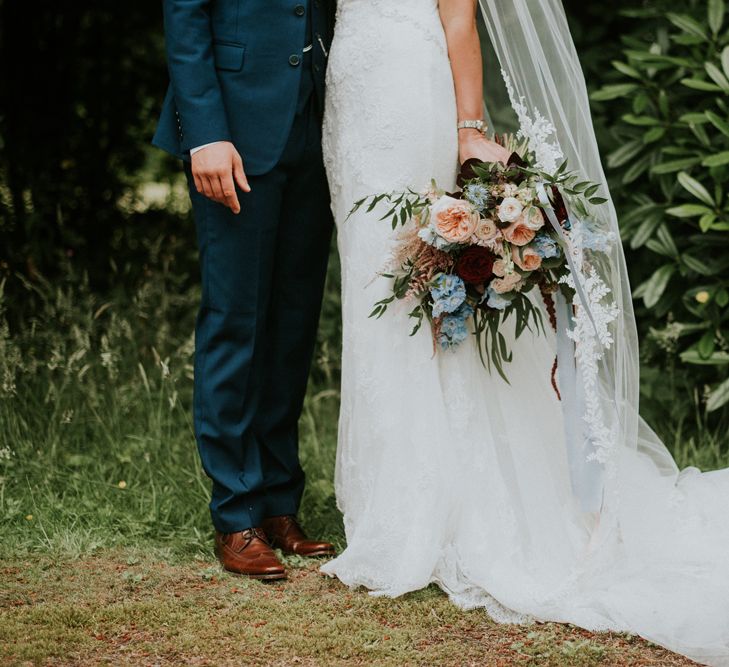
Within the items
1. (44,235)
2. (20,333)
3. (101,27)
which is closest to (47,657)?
(20,333)

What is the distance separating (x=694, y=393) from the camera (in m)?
4.34

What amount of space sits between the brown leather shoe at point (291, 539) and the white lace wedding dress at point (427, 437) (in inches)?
7.8

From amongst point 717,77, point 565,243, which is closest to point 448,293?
point 565,243

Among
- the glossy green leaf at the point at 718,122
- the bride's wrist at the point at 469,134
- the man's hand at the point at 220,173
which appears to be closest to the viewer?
the man's hand at the point at 220,173

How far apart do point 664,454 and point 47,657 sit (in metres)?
1.96

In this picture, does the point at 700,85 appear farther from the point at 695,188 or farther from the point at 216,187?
the point at 216,187

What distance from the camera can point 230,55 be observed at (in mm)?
2977

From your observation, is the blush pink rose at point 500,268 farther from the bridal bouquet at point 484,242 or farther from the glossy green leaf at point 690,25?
the glossy green leaf at point 690,25

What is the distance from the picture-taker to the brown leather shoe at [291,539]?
329 centimetres

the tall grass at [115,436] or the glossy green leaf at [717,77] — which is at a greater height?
the glossy green leaf at [717,77]

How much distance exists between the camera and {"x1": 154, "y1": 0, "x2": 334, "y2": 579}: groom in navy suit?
2.95 metres

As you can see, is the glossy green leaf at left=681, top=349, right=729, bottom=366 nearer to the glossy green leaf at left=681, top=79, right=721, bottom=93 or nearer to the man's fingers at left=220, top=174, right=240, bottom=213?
the glossy green leaf at left=681, top=79, right=721, bottom=93

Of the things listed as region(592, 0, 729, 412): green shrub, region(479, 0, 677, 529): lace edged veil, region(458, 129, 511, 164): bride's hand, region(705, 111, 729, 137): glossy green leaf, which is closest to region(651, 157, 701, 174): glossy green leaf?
region(592, 0, 729, 412): green shrub

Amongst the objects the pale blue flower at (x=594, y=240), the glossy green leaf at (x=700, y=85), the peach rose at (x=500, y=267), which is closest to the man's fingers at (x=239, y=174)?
the peach rose at (x=500, y=267)
